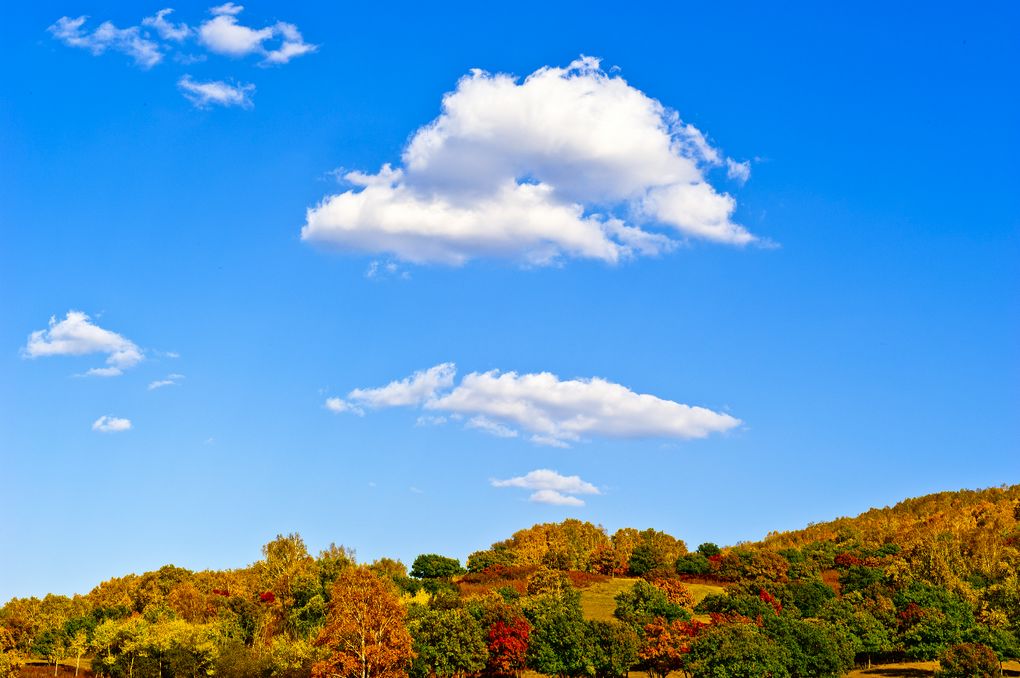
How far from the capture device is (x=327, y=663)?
78812mm

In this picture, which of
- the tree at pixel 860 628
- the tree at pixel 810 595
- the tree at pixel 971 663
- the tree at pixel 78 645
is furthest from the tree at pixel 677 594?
the tree at pixel 78 645

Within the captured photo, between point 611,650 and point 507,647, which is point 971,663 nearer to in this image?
point 611,650

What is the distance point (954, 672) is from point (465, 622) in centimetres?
4422

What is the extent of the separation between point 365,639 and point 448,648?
9587 mm

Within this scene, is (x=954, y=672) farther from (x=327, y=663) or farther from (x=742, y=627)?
(x=327, y=663)

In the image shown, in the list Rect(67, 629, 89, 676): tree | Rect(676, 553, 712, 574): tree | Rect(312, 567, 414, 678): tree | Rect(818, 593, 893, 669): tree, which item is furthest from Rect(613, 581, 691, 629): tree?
Rect(67, 629, 89, 676): tree

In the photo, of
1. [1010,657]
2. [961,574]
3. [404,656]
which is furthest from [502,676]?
[961,574]

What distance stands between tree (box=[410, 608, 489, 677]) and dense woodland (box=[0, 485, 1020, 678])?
0.45 feet

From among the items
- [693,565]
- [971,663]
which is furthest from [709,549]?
[971,663]

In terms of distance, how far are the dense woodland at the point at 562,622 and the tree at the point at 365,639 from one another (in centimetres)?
16

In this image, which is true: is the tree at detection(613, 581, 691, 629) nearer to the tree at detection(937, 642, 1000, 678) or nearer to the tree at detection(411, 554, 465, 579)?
the tree at detection(937, 642, 1000, 678)

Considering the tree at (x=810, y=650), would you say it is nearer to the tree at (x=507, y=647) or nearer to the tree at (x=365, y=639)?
the tree at (x=507, y=647)

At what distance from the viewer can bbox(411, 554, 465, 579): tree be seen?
516ft

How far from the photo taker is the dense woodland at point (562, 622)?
269 ft
